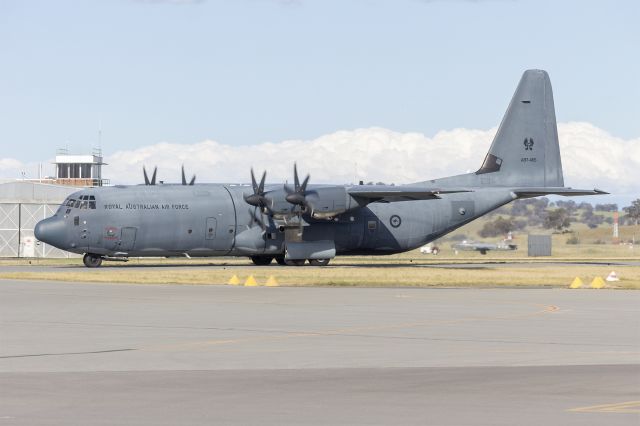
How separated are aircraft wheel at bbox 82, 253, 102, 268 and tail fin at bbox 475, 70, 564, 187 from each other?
934 inches

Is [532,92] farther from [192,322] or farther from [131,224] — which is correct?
[192,322]

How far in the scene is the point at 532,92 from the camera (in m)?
64.1

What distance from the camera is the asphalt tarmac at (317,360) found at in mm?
12617

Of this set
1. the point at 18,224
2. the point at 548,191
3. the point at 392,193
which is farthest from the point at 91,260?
the point at 18,224

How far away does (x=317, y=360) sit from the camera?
18141mm

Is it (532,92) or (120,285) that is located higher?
(532,92)

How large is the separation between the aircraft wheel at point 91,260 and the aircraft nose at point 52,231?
2.31m

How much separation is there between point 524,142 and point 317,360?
158ft

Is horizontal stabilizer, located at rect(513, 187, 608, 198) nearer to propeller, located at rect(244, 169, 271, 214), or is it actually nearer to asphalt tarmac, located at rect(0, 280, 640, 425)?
propeller, located at rect(244, 169, 271, 214)

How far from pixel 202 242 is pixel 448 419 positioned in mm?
44263

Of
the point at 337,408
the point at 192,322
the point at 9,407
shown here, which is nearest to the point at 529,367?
the point at 337,408

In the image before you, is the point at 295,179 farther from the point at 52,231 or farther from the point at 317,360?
the point at 317,360

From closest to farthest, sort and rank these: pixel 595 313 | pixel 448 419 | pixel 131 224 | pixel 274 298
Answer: pixel 448 419 → pixel 595 313 → pixel 274 298 → pixel 131 224

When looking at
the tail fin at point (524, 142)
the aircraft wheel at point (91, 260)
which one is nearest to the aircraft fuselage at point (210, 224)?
the aircraft wheel at point (91, 260)
